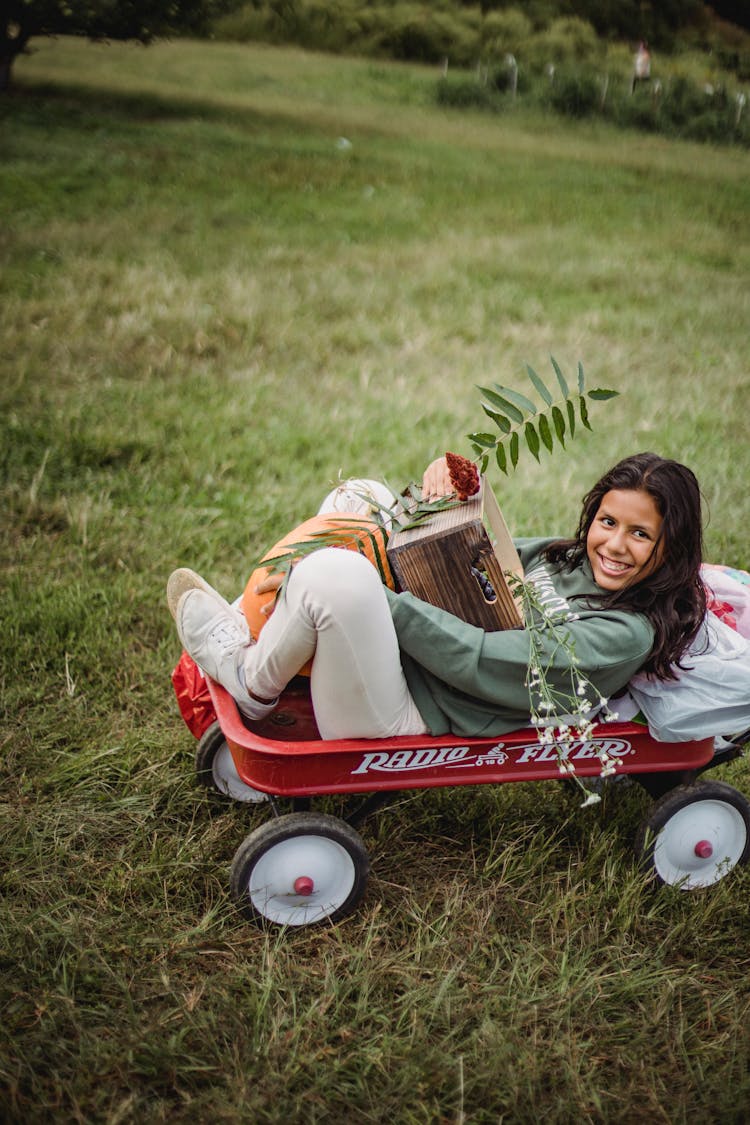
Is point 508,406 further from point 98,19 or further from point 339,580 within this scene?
point 98,19

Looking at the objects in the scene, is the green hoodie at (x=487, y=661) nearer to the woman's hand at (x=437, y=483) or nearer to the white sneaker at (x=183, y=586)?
the woman's hand at (x=437, y=483)

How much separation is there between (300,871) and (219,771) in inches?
22.0

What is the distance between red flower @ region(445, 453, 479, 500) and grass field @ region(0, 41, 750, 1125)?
3.59ft

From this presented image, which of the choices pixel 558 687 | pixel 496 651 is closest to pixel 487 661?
pixel 496 651

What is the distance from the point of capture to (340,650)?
2.10 meters

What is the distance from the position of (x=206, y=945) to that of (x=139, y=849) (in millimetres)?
409

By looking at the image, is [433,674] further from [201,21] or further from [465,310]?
[201,21]

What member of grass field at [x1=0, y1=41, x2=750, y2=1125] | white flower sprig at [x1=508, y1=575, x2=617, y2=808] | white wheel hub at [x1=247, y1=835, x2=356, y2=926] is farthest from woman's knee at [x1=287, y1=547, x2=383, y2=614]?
grass field at [x1=0, y1=41, x2=750, y2=1125]

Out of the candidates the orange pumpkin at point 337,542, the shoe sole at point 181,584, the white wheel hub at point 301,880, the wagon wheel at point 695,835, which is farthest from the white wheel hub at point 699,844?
the shoe sole at point 181,584

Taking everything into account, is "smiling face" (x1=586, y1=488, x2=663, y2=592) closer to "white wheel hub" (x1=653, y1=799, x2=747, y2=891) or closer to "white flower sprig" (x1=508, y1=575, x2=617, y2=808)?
"white flower sprig" (x1=508, y1=575, x2=617, y2=808)

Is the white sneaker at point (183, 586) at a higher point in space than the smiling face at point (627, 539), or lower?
lower

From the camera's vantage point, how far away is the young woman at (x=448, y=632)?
2.10m

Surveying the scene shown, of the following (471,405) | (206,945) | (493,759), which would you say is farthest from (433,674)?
(471,405)

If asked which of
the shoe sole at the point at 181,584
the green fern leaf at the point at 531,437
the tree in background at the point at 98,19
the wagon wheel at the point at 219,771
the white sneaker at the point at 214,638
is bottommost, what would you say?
the wagon wheel at the point at 219,771
